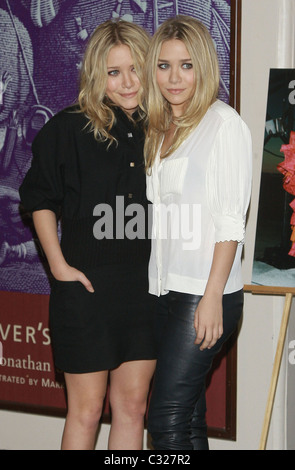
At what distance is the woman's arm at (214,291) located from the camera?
2.04 meters

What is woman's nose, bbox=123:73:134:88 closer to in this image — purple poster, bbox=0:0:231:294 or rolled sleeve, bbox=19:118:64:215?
rolled sleeve, bbox=19:118:64:215

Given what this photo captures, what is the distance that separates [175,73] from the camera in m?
2.13

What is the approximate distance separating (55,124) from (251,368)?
4.42 feet

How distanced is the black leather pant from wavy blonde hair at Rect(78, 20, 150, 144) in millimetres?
623

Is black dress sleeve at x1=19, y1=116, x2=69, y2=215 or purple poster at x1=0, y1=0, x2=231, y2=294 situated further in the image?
purple poster at x1=0, y1=0, x2=231, y2=294

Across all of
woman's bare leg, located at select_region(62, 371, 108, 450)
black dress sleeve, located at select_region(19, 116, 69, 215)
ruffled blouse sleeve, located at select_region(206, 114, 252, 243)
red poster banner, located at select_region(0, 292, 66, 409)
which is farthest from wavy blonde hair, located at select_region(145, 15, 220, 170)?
red poster banner, located at select_region(0, 292, 66, 409)

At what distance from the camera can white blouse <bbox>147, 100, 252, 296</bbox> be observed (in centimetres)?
204

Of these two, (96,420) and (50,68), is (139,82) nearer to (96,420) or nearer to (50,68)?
(50,68)

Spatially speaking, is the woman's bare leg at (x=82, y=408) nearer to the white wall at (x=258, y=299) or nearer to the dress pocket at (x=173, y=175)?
the dress pocket at (x=173, y=175)

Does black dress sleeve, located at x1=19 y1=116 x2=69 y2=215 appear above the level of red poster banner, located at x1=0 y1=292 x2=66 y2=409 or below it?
above

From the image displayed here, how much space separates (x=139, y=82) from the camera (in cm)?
231

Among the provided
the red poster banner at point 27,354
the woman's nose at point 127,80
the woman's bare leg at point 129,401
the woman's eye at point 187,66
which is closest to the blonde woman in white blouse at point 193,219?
the woman's eye at point 187,66

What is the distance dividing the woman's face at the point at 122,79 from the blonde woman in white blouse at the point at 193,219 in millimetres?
108

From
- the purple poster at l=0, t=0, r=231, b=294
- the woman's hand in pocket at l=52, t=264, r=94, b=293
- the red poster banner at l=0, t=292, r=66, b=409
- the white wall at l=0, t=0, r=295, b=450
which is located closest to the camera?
the woman's hand in pocket at l=52, t=264, r=94, b=293
